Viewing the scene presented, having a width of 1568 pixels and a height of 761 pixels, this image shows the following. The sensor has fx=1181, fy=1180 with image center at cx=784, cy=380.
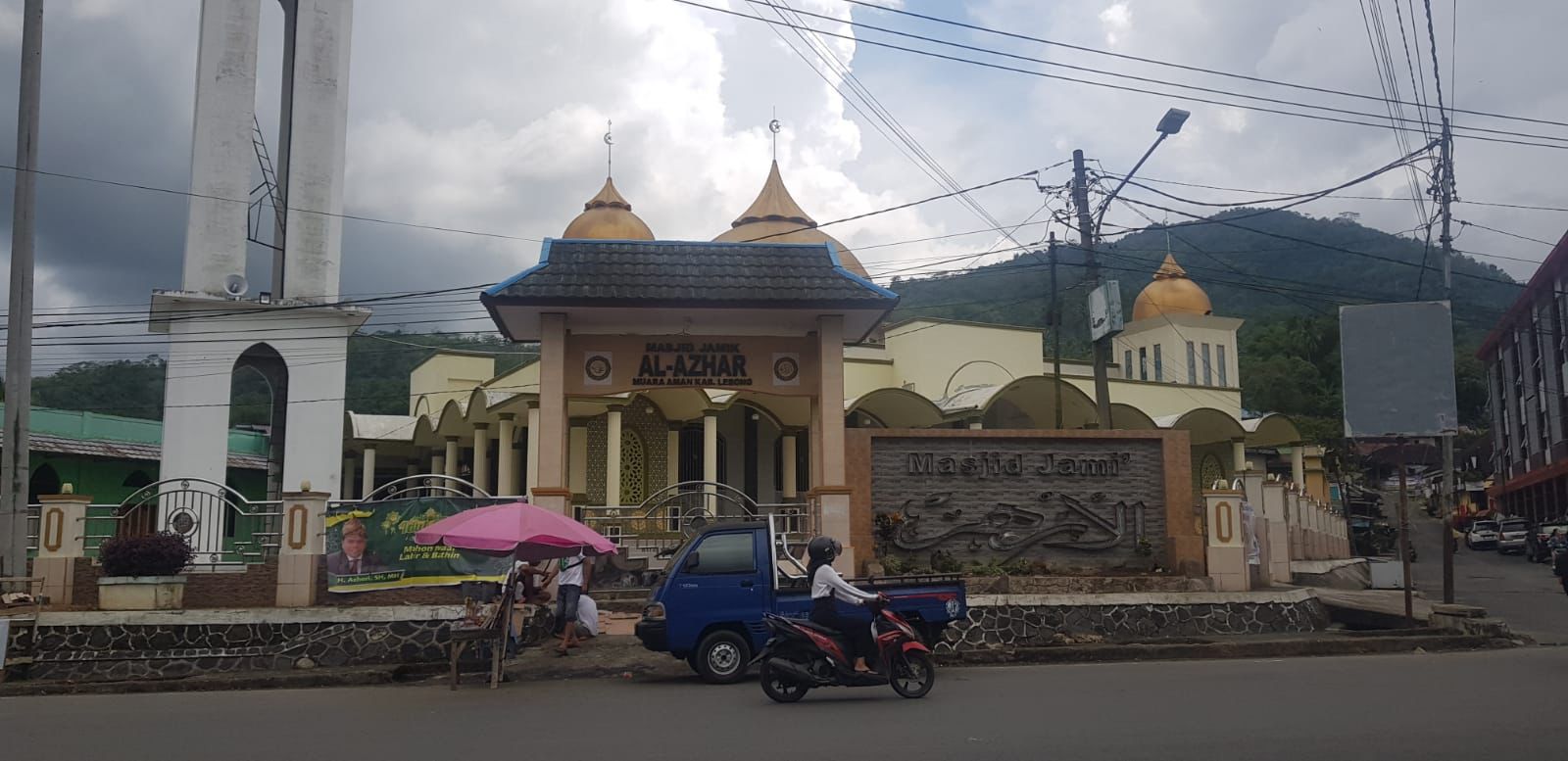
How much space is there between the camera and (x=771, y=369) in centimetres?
1697

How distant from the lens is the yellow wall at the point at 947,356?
111 feet

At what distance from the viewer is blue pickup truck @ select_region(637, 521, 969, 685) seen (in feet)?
37.6

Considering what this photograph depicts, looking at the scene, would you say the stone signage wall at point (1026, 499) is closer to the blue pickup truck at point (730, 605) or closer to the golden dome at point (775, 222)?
Answer: the blue pickup truck at point (730, 605)

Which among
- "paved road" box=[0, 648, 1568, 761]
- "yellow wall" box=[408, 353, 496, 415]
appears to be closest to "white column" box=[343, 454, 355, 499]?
"yellow wall" box=[408, 353, 496, 415]

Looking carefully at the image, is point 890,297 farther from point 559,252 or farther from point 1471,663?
point 1471,663

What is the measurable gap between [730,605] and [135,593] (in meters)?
7.47

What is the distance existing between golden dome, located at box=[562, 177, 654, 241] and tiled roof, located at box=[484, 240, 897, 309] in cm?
2321

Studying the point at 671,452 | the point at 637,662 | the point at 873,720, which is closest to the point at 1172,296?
the point at 671,452

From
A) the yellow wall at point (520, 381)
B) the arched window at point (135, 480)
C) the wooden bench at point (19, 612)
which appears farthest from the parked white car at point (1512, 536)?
the wooden bench at point (19, 612)

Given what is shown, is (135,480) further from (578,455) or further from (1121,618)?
(1121,618)

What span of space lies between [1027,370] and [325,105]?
21.5 metres

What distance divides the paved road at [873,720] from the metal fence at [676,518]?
489 centimetres

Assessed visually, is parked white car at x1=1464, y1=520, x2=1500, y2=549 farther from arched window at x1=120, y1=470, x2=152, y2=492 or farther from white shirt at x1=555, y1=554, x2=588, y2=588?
arched window at x1=120, y1=470, x2=152, y2=492

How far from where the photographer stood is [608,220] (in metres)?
40.4
